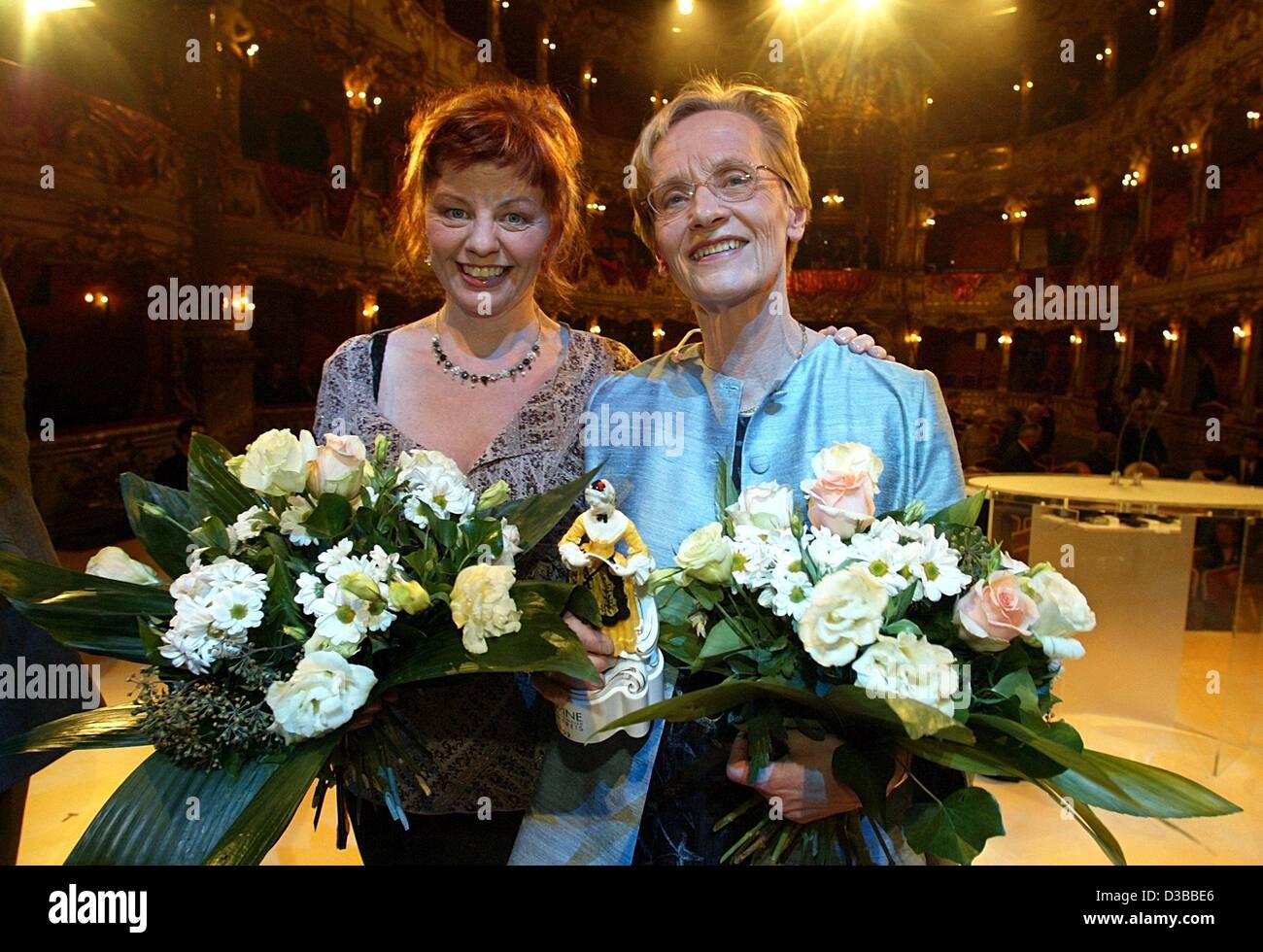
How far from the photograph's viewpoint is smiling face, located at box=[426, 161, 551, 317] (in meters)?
1.51

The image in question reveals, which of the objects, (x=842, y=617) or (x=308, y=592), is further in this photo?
(x=308, y=592)

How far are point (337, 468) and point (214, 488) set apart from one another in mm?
249

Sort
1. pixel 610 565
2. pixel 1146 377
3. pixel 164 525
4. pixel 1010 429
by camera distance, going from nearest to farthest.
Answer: pixel 610 565
pixel 164 525
pixel 1010 429
pixel 1146 377

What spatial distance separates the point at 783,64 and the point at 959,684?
A: 266 centimetres

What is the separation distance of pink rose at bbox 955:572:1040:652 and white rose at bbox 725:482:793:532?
0.81 ft

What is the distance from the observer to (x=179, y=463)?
2.78 m

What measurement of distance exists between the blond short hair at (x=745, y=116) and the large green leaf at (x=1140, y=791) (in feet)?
3.38

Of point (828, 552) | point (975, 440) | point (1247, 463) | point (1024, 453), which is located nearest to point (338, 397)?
point (828, 552)

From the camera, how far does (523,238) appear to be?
5.07ft

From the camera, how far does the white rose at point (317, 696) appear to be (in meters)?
0.94

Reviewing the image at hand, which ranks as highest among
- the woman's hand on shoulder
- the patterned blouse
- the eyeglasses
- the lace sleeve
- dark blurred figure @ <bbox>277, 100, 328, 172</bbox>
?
dark blurred figure @ <bbox>277, 100, 328, 172</bbox>

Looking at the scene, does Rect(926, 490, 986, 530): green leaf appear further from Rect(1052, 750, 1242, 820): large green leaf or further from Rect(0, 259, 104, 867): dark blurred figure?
Rect(0, 259, 104, 867): dark blurred figure

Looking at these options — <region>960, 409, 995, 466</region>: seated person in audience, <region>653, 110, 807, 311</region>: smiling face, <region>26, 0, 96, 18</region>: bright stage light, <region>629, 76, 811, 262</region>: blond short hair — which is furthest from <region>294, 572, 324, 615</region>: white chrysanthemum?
<region>960, 409, 995, 466</region>: seated person in audience

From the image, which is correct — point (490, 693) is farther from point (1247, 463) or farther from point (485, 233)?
point (1247, 463)
